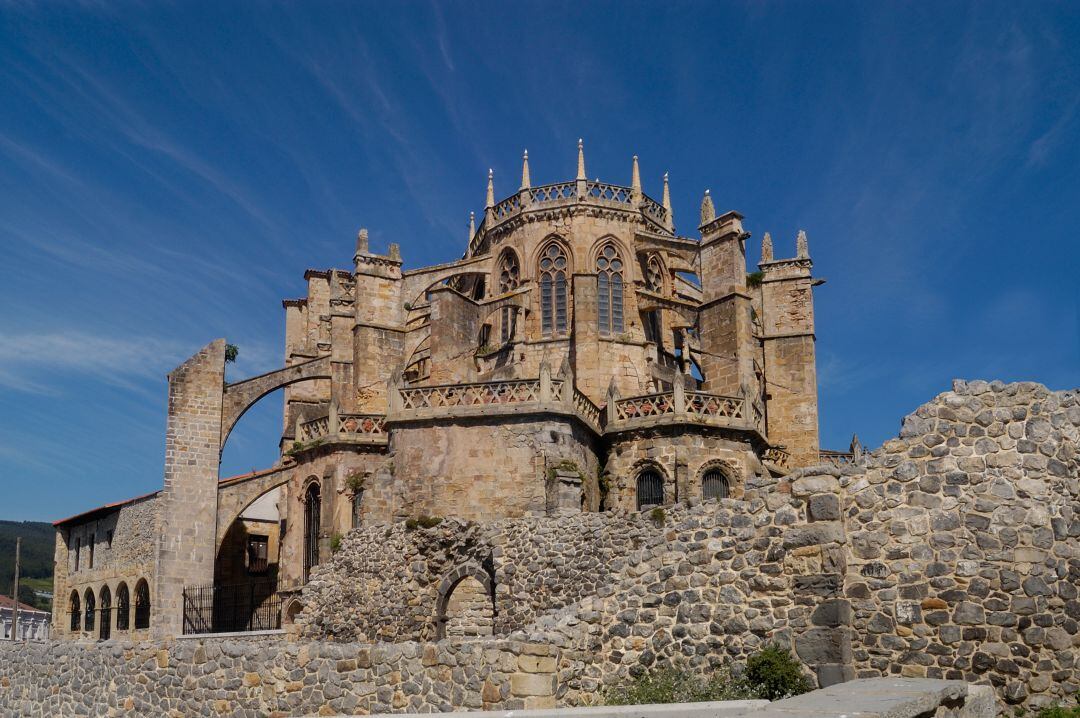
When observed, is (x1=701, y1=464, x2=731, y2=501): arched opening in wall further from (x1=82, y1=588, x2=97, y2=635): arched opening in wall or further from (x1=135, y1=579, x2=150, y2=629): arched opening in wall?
(x1=82, y1=588, x2=97, y2=635): arched opening in wall

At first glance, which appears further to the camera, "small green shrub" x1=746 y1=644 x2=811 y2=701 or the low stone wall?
the low stone wall

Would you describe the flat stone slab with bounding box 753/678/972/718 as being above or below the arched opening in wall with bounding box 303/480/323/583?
below

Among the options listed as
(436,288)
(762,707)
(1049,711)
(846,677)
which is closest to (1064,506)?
(1049,711)

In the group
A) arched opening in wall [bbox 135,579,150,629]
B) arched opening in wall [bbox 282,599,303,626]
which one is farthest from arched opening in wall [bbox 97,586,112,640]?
arched opening in wall [bbox 282,599,303,626]

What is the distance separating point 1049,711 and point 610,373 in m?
24.4

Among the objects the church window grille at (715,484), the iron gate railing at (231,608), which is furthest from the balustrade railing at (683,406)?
the iron gate railing at (231,608)

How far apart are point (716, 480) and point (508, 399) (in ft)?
21.8

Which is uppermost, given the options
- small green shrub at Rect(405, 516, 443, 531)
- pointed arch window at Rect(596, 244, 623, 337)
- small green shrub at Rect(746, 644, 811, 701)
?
pointed arch window at Rect(596, 244, 623, 337)

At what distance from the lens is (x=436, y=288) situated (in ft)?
116

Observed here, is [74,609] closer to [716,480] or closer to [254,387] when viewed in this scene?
[254,387]

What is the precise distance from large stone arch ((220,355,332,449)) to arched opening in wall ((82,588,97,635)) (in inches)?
439

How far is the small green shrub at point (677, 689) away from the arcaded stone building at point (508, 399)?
14063mm

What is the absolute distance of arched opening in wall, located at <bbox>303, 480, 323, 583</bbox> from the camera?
31.1m

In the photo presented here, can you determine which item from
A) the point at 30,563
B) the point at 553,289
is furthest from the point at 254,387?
the point at 30,563
